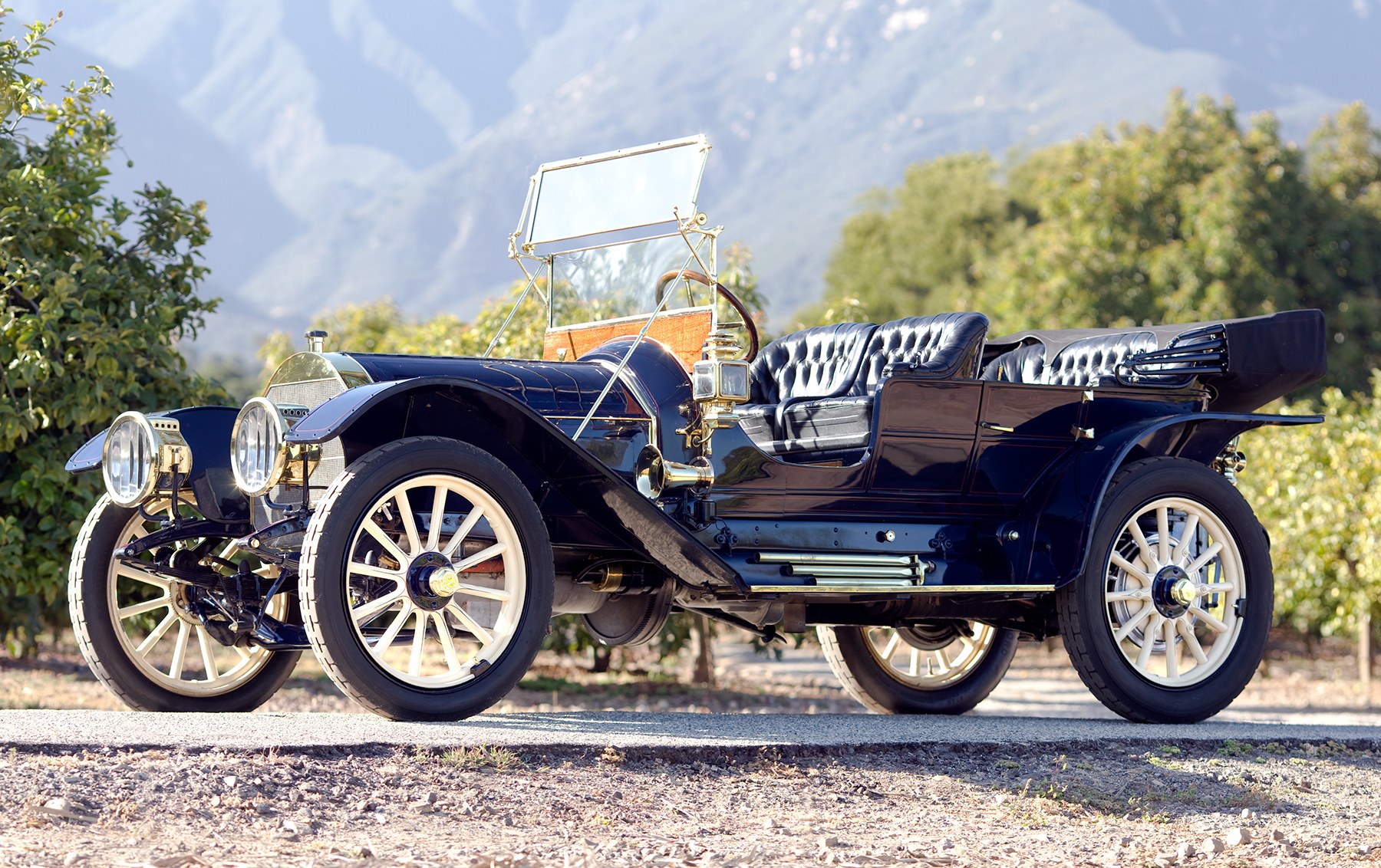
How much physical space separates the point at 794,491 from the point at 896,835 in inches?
77.8

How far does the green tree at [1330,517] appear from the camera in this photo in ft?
50.2

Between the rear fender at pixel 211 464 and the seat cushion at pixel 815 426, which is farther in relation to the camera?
the seat cushion at pixel 815 426

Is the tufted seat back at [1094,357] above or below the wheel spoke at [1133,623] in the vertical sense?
above

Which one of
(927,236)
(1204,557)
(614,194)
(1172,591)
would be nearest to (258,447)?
(614,194)

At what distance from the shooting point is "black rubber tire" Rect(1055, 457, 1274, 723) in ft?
21.7

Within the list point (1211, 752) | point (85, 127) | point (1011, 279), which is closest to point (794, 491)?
point (1211, 752)

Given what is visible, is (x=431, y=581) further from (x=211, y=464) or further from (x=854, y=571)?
(x=854, y=571)

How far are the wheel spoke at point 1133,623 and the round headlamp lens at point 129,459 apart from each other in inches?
159

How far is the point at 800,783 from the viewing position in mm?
5020

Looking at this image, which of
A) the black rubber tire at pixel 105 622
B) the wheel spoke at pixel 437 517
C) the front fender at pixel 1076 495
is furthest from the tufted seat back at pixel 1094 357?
the black rubber tire at pixel 105 622

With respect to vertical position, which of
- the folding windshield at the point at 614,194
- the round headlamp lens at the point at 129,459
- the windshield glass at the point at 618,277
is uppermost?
the folding windshield at the point at 614,194

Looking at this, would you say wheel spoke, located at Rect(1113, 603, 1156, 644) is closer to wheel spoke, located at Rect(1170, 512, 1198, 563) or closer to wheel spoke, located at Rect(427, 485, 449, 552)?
wheel spoke, located at Rect(1170, 512, 1198, 563)

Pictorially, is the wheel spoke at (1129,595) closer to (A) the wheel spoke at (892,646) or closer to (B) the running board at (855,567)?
(B) the running board at (855,567)

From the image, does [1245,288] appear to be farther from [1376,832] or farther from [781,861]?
[781,861]
